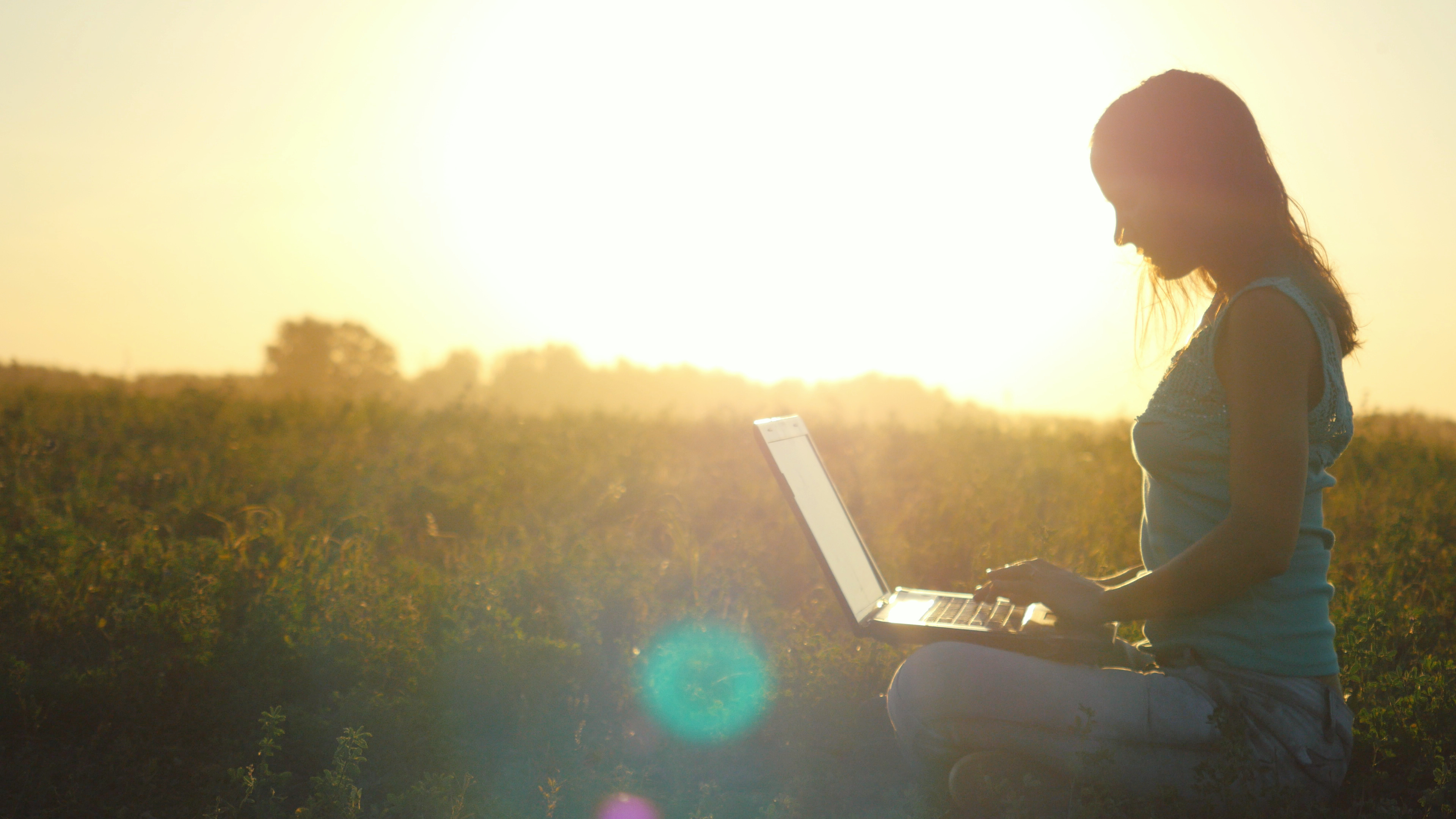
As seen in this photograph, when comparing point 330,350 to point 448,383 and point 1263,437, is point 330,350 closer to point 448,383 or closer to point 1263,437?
point 448,383

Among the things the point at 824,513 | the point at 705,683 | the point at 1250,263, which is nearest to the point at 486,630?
the point at 705,683

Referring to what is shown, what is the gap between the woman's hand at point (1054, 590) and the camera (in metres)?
1.91

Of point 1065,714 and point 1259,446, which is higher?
point 1259,446

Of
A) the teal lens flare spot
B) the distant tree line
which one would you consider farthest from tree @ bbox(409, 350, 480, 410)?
the teal lens flare spot

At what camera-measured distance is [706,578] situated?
13.0ft

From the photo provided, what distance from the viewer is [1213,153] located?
5.83 feet

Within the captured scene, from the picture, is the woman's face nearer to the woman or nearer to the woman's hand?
the woman

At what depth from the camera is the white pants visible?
1823mm

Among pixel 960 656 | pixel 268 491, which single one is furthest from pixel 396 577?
pixel 960 656

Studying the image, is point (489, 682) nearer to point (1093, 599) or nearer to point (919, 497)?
point (1093, 599)

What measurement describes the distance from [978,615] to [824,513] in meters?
0.55

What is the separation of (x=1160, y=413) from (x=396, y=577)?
3452mm

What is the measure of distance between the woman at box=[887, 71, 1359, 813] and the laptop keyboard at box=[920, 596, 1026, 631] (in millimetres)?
220

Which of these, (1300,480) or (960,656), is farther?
(960,656)
